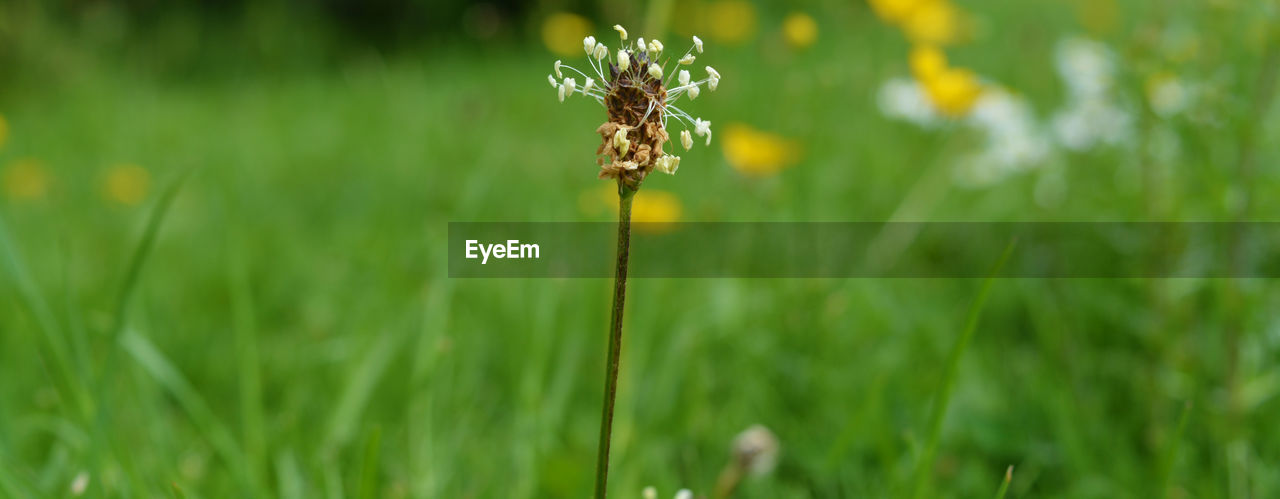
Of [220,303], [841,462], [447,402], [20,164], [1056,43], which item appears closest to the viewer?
[841,462]

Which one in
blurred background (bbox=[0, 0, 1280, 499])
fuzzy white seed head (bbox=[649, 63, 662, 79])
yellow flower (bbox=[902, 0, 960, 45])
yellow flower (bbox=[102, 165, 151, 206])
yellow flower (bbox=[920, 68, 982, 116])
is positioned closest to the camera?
fuzzy white seed head (bbox=[649, 63, 662, 79])

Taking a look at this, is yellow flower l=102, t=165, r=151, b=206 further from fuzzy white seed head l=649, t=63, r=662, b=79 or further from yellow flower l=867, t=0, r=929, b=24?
fuzzy white seed head l=649, t=63, r=662, b=79

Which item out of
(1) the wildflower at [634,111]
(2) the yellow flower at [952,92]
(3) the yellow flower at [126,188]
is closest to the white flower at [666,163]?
(1) the wildflower at [634,111]

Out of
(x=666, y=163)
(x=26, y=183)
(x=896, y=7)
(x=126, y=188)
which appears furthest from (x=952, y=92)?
(x=26, y=183)

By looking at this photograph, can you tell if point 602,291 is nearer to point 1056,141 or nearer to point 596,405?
point 596,405

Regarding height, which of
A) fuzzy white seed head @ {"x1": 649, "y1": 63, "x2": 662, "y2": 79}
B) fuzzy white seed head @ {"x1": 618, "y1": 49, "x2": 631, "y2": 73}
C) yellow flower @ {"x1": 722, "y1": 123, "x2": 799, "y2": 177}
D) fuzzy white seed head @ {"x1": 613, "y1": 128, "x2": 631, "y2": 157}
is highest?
yellow flower @ {"x1": 722, "y1": 123, "x2": 799, "y2": 177}

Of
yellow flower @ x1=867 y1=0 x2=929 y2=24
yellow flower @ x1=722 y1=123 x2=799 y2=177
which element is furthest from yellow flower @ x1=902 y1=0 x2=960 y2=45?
yellow flower @ x1=722 y1=123 x2=799 y2=177

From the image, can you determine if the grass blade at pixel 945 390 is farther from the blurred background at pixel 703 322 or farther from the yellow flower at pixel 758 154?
the yellow flower at pixel 758 154

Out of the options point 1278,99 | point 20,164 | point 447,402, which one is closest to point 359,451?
point 447,402
